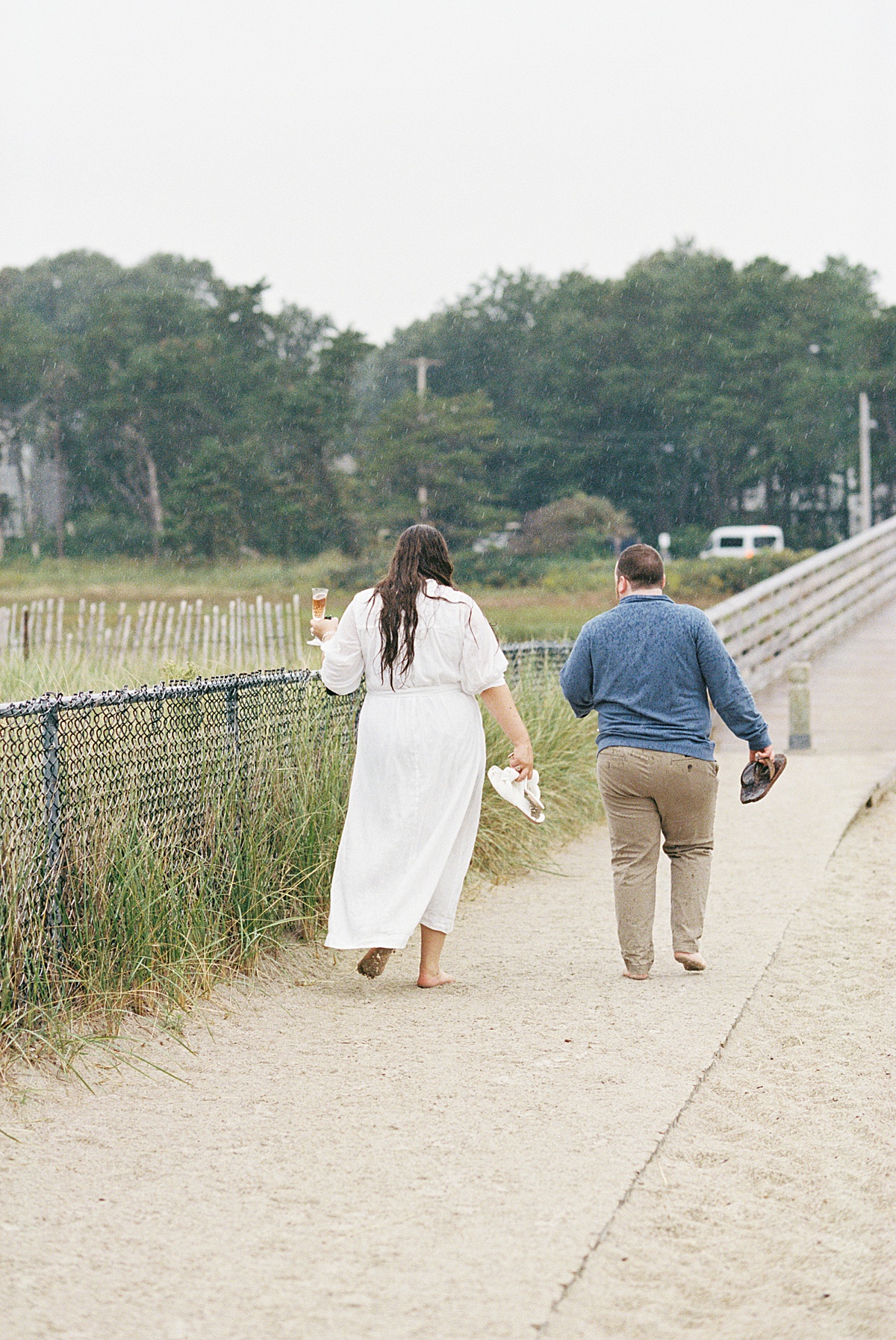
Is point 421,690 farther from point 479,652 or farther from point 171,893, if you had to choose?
point 171,893

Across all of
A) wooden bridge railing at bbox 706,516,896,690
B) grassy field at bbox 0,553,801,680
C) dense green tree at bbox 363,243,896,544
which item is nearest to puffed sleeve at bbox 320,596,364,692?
wooden bridge railing at bbox 706,516,896,690

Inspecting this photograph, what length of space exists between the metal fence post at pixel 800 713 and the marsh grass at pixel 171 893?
807cm

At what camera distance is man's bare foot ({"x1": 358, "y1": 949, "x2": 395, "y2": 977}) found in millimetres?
5797

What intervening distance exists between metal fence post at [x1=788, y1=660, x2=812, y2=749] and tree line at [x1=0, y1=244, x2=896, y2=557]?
3654 cm

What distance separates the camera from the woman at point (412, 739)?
5578 millimetres

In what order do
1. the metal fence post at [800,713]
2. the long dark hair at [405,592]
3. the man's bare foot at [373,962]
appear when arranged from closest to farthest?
the long dark hair at [405,592]
the man's bare foot at [373,962]
the metal fence post at [800,713]

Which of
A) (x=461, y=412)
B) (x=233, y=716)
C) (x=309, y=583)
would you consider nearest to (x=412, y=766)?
(x=233, y=716)

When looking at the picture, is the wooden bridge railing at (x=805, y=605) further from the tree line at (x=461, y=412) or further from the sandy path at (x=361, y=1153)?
the tree line at (x=461, y=412)

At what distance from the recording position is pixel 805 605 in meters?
21.3

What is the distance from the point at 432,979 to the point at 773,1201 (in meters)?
2.28

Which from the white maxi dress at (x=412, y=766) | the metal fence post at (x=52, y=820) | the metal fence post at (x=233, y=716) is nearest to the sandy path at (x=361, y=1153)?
the white maxi dress at (x=412, y=766)

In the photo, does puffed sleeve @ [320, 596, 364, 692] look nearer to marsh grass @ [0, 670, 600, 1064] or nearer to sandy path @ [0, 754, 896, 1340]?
marsh grass @ [0, 670, 600, 1064]

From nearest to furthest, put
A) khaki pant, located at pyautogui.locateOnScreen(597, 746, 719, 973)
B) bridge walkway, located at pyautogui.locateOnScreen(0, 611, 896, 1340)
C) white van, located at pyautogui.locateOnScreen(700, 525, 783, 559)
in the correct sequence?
1. bridge walkway, located at pyautogui.locateOnScreen(0, 611, 896, 1340)
2. khaki pant, located at pyautogui.locateOnScreen(597, 746, 719, 973)
3. white van, located at pyautogui.locateOnScreen(700, 525, 783, 559)

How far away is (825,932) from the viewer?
7.16 metres
